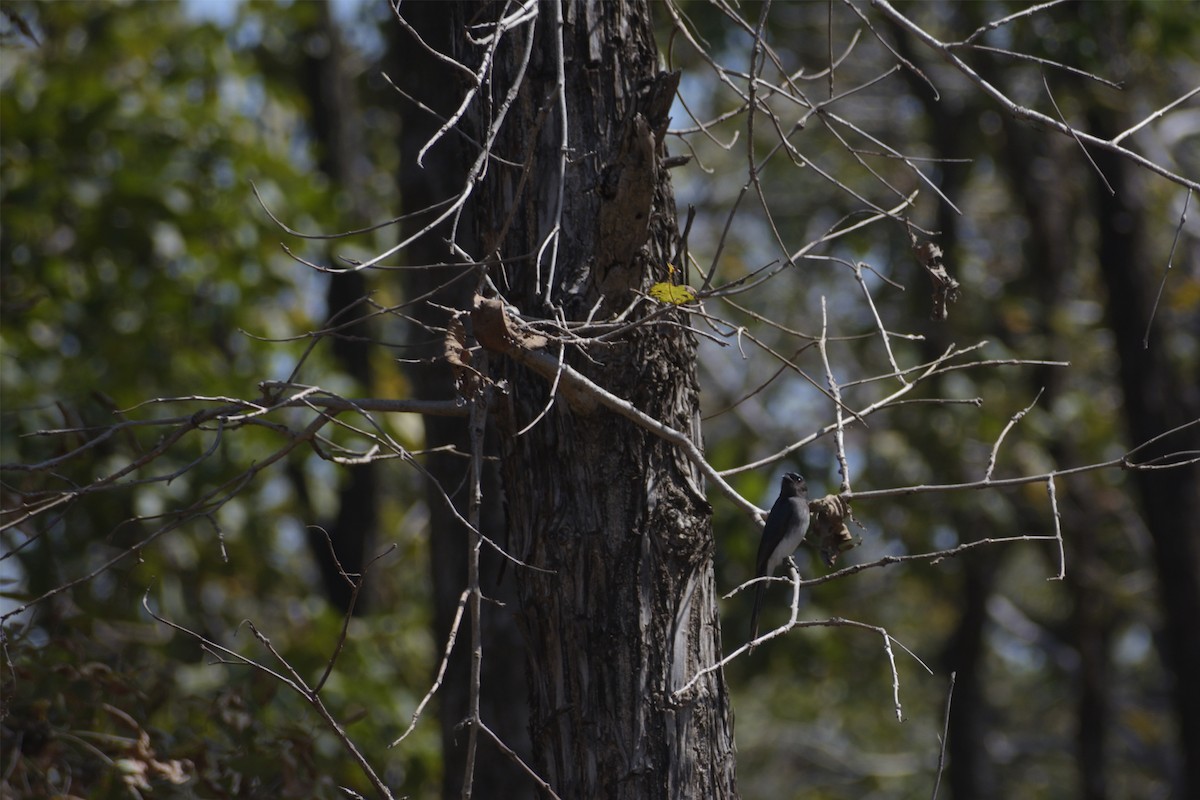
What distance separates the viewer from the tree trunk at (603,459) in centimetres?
249

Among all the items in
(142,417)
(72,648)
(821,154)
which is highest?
(821,154)

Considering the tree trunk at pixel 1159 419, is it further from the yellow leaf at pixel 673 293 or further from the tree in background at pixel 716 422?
the yellow leaf at pixel 673 293

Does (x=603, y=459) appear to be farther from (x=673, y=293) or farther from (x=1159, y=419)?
(x=1159, y=419)

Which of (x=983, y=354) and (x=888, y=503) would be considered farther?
(x=888, y=503)

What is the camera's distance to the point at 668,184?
283cm

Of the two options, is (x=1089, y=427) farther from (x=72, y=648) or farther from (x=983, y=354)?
(x=72, y=648)

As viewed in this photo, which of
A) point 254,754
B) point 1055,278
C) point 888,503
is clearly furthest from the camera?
point 1055,278

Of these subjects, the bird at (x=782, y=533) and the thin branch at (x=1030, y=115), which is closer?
the thin branch at (x=1030, y=115)

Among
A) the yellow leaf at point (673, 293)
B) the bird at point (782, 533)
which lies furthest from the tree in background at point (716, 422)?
the bird at point (782, 533)

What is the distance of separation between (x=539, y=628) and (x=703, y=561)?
14.6 inches

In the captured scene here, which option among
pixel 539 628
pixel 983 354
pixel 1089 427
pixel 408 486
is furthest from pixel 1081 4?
pixel 408 486

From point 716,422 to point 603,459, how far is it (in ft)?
32.1

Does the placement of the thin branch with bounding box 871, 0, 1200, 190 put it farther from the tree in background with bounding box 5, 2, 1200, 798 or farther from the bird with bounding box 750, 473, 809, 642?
the bird with bounding box 750, 473, 809, 642

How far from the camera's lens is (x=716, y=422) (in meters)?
12.3
